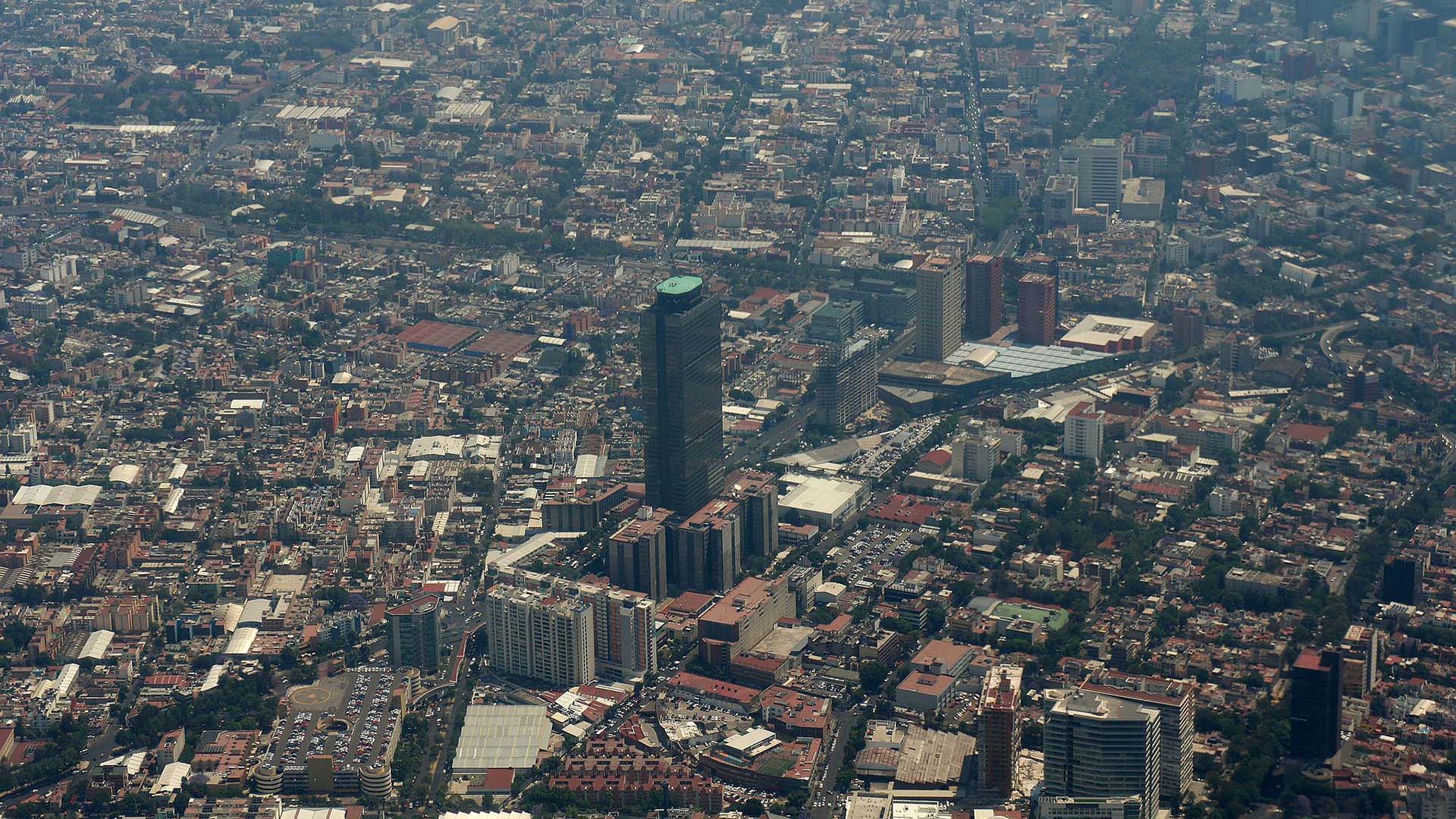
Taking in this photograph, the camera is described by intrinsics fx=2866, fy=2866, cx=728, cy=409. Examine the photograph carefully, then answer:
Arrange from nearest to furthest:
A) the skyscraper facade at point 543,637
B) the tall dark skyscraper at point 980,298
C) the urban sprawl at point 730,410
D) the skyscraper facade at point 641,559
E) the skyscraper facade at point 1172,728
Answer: the skyscraper facade at point 1172,728 < the urban sprawl at point 730,410 < the skyscraper facade at point 543,637 < the skyscraper facade at point 641,559 < the tall dark skyscraper at point 980,298

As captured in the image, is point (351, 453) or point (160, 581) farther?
point (351, 453)

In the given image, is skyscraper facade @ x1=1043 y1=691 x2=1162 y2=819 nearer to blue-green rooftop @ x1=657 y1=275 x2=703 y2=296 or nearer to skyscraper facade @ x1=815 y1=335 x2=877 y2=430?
blue-green rooftop @ x1=657 y1=275 x2=703 y2=296

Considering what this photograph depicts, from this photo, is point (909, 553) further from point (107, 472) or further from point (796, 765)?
point (107, 472)

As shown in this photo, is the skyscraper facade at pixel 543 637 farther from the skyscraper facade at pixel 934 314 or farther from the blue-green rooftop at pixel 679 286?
the skyscraper facade at pixel 934 314

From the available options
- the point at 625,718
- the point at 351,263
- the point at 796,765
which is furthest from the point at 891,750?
the point at 351,263

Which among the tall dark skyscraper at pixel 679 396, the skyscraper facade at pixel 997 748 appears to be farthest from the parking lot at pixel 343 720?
the skyscraper facade at pixel 997 748

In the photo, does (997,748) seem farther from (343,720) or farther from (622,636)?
(343,720)
